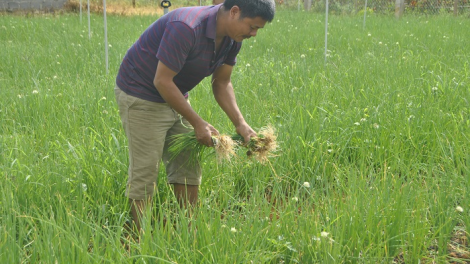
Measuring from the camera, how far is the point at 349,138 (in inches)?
131

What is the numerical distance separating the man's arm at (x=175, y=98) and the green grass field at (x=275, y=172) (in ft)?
1.02

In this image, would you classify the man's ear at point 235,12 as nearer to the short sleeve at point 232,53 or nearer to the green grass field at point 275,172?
Result: the short sleeve at point 232,53

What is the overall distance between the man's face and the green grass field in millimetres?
692

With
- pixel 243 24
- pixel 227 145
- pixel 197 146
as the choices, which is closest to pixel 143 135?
pixel 197 146

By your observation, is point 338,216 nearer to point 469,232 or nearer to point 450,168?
point 469,232

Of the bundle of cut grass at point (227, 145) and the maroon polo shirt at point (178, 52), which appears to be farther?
the bundle of cut grass at point (227, 145)

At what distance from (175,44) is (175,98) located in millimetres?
220

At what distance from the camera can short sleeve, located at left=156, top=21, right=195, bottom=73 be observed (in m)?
2.30

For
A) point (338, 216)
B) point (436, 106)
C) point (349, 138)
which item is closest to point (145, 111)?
point (338, 216)

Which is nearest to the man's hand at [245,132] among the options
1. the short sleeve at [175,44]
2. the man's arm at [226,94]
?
the man's arm at [226,94]

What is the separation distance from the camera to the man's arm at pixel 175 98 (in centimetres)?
233

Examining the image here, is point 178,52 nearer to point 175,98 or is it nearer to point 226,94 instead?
point 175,98

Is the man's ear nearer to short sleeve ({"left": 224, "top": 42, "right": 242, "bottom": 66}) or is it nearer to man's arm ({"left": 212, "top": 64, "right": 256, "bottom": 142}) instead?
short sleeve ({"left": 224, "top": 42, "right": 242, "bottom": 66})

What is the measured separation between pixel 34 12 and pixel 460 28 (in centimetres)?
932
